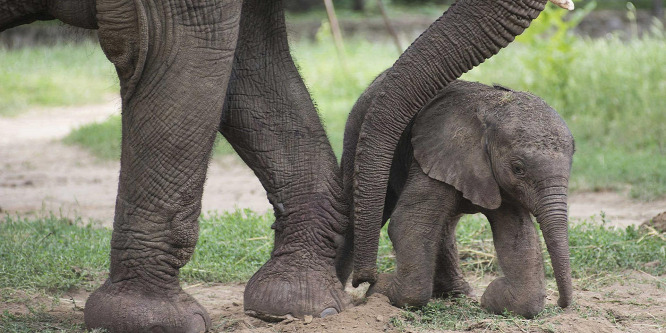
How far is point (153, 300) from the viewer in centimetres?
385

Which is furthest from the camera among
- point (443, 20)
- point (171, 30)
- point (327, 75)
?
point (327, 75)

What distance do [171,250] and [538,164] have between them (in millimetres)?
1518

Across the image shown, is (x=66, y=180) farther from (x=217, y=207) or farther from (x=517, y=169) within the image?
(x=517, y=169)

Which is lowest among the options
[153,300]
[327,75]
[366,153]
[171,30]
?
[153,300]

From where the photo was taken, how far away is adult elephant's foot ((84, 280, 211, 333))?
12.4 feet

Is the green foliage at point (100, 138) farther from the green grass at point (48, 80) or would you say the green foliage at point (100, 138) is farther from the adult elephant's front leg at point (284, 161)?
the adult elephant's front leg at point (284, 161)

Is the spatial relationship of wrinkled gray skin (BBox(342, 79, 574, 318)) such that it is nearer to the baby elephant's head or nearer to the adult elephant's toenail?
the baby elephant's head

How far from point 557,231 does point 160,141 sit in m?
1.60

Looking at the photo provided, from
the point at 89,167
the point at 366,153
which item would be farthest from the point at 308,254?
the point at 89,167

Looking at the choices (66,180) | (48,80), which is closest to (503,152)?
(66,180)

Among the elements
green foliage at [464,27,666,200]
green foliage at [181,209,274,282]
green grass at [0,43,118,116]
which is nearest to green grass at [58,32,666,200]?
green foliage at [464,27,666,200]

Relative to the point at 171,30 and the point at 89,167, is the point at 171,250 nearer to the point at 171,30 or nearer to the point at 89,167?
the point at 171,30

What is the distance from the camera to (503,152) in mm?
3957

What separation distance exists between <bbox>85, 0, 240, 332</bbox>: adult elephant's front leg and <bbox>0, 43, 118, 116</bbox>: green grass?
8744 mm
